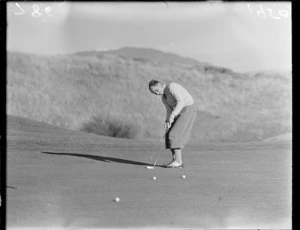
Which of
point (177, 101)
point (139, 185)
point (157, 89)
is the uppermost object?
point (157, 89)

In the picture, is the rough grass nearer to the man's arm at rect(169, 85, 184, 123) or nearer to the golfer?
the golfer

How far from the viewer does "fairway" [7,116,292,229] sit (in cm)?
557

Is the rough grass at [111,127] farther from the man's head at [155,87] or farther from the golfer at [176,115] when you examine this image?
the man's head at [155,87]

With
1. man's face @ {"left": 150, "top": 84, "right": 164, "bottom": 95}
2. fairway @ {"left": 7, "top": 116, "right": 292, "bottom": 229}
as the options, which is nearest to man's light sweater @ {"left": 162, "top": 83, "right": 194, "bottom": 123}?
man's face @ {"left": 150, "top": 84, "right": 164, "bottom": 95}

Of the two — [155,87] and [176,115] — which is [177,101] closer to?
[176,115]

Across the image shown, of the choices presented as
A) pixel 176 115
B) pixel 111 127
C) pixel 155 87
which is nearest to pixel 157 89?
pixel 155 87

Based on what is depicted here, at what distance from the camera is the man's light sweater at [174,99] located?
26.1 feet

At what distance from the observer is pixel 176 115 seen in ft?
26.8

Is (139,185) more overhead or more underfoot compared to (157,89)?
more underfoot

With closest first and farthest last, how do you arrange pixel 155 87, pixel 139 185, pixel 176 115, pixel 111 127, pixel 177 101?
pixel 139 185 < pixel 155 87 < pixel 177 101 < pixel 176 115 < pixel 111 127

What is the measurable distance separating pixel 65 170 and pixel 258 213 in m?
3.28

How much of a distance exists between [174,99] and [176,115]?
0.25 meters

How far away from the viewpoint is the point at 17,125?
1106cm

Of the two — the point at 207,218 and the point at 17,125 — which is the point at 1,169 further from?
the point at 17,125
